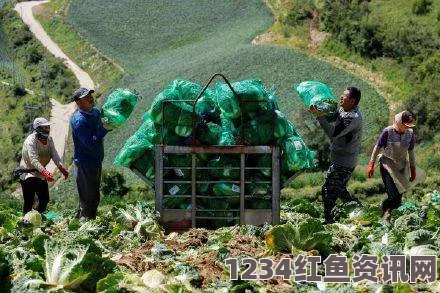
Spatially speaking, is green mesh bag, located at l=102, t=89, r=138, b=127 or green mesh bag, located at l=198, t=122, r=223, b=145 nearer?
green mesh bag, located at l=198, t=122, r=223, b=145

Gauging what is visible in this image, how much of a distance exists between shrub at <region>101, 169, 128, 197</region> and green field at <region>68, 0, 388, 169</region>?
779 centimetres

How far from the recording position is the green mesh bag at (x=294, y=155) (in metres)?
7.11

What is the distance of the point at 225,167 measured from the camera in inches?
275

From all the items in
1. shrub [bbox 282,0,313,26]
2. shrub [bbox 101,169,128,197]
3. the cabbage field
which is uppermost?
shrub [bbox 282,0,313,26]

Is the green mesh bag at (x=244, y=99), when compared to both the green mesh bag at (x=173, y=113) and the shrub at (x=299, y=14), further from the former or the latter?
the shrub at (x=299, y=14)

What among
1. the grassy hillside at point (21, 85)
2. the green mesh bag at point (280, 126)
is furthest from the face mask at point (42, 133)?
the grassy hillside at point (21, 85)

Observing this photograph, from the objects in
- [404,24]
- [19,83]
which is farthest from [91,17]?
[404,24]

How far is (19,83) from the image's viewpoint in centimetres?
5694

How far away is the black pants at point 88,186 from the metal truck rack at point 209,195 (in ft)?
3.01

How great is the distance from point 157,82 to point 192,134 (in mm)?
36953

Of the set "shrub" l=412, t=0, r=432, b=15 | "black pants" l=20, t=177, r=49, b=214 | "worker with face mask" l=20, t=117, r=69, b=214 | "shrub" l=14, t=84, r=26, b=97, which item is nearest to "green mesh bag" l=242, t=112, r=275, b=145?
"worker with face mask" l=20, t=117, r=69, b=214

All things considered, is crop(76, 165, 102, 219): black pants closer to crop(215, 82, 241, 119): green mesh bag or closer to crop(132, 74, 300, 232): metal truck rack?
crop(132, 74, 300, 232): metal truck rack

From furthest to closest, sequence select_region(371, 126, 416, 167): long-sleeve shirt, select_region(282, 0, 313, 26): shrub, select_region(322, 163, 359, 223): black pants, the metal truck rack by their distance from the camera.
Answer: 1. select_region(282, 0, 313, 26): shrub
2. select_region(371, 126, 416, 167): long-sleeve shirt
3. select_region(322, 163, 359, 223): black pants
4. the metal truck rack

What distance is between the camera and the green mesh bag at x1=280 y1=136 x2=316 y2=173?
711 cm
